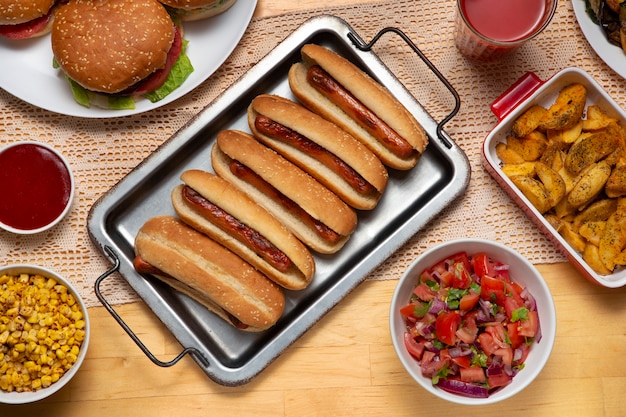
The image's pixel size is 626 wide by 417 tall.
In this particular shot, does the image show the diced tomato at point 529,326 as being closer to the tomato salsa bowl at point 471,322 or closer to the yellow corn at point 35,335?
the tomato salsa bowl at point 471,322

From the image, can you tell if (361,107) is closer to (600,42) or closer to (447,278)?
(447,278)

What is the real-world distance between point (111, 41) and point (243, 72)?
Result: 502 millimetres

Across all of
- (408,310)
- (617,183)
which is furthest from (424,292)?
(617,183)

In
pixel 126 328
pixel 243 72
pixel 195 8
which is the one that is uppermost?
pixel 195 8

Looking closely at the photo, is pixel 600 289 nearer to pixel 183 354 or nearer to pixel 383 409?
pixel 383 409

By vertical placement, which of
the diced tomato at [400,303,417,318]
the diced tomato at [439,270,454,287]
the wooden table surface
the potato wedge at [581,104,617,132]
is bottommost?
the wooden table surface

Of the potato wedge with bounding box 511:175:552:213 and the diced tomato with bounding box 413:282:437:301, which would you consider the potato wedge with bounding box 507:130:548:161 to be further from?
the diced tomato with bounding box 413:282:437:301

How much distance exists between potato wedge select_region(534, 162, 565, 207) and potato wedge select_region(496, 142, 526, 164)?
0.34 ft

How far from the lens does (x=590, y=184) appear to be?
2.54 m

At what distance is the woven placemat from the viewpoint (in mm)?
2789

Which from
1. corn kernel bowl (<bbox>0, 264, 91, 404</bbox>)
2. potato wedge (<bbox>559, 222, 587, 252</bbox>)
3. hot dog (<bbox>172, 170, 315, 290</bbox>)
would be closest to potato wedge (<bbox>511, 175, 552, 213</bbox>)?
potato wedge (<bbox>559, 222, 587, 252</bbox>)

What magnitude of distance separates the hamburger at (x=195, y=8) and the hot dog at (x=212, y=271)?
0.79 m

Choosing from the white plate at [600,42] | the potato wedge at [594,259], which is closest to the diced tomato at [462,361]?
the potato wedge at [594,259]

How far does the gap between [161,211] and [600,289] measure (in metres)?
1.70
